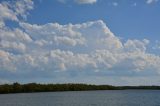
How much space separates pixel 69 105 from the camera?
A: 7938 cm

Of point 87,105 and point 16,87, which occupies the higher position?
point 16,87

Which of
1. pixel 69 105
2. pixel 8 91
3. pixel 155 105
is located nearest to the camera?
pixel 155 105

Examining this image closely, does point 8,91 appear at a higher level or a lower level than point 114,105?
higher

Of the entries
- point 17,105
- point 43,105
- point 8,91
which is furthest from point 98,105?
point 8,91

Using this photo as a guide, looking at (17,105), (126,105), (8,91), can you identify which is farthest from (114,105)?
(8,91)

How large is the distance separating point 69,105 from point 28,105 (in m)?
9.63

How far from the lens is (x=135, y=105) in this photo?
7550 centimetres

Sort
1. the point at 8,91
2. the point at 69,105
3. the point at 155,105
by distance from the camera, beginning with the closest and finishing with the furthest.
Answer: the point at 155,105, the point at 69,105, the point at 8,91

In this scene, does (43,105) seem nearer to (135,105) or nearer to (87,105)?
(87,105)

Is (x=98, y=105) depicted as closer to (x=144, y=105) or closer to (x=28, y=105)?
(x=144, y=105)

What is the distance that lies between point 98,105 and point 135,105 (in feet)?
24.8

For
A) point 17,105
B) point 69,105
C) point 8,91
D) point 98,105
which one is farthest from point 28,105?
point 8,91

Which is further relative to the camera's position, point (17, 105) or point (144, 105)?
point (17, 105)

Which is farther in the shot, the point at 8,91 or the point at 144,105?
the point at 8,91
